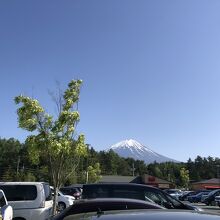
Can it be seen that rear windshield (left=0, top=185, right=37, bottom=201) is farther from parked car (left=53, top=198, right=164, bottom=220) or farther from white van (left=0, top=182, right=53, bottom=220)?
parked car (left=53, top=198, right=164, bottom=220)

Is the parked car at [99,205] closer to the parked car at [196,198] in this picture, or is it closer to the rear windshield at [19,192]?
the rear windshield at [19,192]

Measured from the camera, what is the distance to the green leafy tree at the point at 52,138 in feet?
75.2

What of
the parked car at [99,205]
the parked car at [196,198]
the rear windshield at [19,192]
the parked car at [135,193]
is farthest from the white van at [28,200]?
the parked car at [196,198]

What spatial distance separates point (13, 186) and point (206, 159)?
160627 mm

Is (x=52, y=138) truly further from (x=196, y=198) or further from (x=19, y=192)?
(x=196, y=198)

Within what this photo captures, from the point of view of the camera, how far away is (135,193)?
1495 centimetres

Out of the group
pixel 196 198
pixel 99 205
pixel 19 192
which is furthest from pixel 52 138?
pixel 196 198

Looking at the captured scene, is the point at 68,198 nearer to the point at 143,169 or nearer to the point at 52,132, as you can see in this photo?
the point at 52,132

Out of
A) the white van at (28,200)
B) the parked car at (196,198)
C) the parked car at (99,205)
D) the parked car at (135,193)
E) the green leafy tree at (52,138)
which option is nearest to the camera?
the parked car at (99,205)

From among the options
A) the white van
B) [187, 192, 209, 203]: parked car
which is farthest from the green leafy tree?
[187, 192, 209, 203]: parked car

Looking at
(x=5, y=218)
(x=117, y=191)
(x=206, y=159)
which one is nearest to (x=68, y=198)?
(x=117, y=191)

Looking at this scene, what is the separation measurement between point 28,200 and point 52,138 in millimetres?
6486

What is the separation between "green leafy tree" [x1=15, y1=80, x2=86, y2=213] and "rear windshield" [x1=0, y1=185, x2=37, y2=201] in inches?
200

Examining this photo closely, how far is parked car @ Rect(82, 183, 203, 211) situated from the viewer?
47.9 feet
